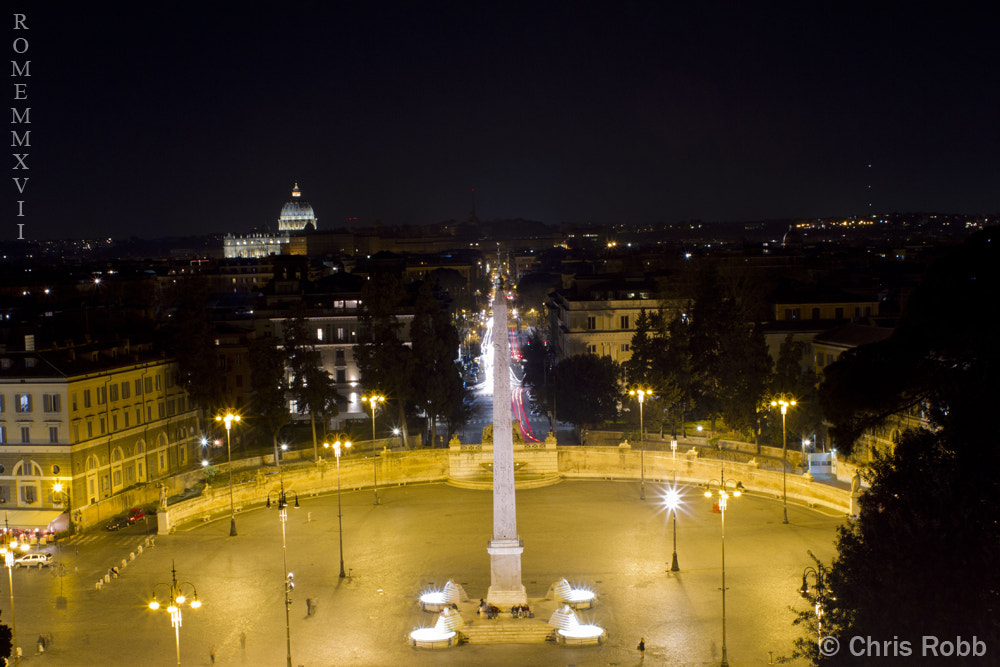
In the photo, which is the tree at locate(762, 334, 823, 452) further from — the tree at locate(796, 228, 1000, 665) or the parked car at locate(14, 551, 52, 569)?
the parked car at locate(14, 551, 52, 569)

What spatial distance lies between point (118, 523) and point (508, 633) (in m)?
20.4

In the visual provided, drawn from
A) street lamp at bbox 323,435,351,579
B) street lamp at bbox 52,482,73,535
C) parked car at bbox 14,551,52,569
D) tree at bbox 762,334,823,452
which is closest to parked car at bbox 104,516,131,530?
street lamp at bbox 52,482,73,535

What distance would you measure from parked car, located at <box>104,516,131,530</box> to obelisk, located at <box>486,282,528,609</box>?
59.8 ft

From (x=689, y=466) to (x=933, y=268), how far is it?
24755mm

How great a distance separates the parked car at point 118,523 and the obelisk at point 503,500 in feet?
59.8

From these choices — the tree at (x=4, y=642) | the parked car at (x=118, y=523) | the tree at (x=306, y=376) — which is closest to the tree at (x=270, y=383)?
the tree at (x=306, y=376)

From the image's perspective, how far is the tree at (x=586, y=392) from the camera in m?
56.9

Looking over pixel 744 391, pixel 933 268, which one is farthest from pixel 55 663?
pixel 744 391

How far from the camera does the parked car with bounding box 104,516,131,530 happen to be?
4053 cm

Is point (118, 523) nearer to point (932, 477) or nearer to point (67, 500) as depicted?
point (67, 500)

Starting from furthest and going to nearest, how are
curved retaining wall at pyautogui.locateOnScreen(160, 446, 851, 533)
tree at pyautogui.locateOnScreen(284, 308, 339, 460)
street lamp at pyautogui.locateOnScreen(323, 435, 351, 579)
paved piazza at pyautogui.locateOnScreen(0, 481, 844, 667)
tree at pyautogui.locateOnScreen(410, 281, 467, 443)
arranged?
tree at pyautogui.locateOnScreen(410, 281, 467, 443) < tree at pyautogui.locateOnScreen(284, 308, 339, 460) < curved retaining wall at pyautogui.locateOnScreen(160, 446, 851, 533) < street lamp at pyautogui.locateOnScreen(323, 435, 351, 579) < paved piazza at pyautogui.locateOnScreen(0, 481, 844, 667)

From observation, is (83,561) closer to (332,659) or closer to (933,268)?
(332,659)

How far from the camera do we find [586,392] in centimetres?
5691

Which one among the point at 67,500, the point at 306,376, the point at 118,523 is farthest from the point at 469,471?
the point at 67,500
